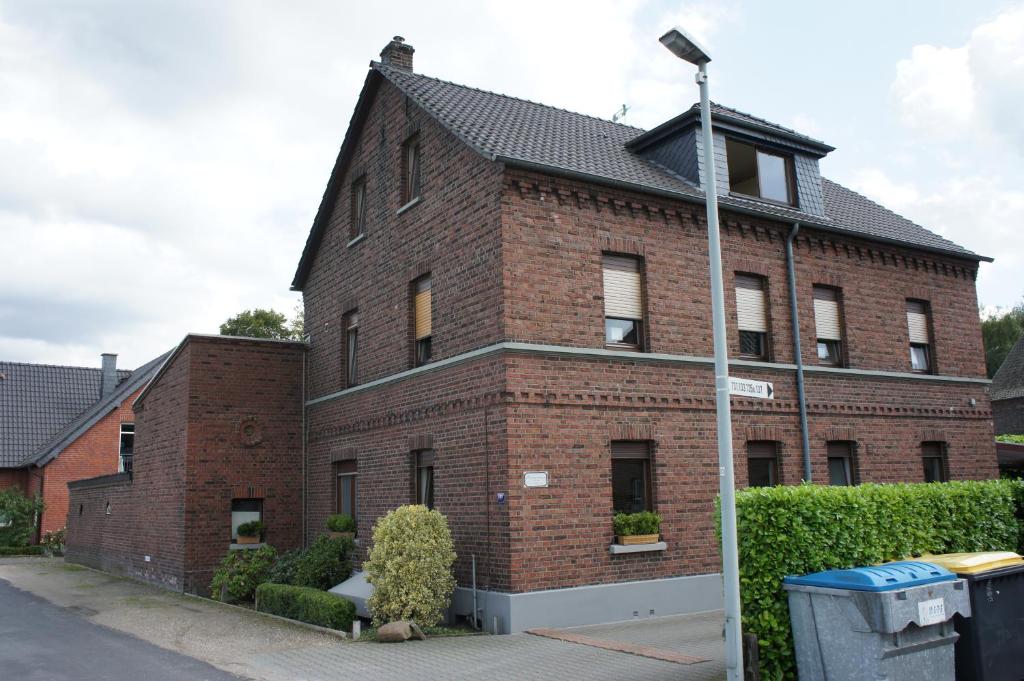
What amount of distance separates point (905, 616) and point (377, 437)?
11075 mm

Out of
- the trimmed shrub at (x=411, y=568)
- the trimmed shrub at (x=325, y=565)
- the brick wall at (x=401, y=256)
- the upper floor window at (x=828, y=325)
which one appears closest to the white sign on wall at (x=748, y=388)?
the brick wall at (x=401, y=256)

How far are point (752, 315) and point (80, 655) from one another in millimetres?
12579

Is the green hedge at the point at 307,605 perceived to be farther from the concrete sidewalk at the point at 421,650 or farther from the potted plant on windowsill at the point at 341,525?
the potted plant on windowsill at the point at 341,525

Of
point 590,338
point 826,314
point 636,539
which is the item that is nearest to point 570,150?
point 590,338

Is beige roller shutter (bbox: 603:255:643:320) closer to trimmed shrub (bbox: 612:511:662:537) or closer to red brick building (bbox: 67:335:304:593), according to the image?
trimmed shrub (bbox: 612:511:662:537)

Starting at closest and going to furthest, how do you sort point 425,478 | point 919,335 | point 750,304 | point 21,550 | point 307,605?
point 307,605 < point 425,478 < point 750,304 < point 919,335 < point 21,550

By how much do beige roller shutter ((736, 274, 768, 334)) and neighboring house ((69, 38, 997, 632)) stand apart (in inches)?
3.2

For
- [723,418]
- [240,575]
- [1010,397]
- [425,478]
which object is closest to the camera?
[723,418]

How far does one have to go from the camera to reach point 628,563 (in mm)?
13719

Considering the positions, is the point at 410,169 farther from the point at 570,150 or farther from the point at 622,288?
the point at 622,288

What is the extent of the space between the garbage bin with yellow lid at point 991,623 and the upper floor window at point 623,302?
6.76m

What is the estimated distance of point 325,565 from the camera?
53.5 ft

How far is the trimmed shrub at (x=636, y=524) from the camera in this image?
13.7m

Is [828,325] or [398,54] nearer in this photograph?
[828,325]
